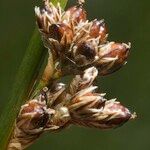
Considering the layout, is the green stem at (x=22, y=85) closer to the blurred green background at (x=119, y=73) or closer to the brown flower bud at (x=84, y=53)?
the brown flower bud at (x=84, y=53)

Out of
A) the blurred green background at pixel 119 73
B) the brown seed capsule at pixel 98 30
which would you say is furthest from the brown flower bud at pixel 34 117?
the blurred green background at pixel 119 73

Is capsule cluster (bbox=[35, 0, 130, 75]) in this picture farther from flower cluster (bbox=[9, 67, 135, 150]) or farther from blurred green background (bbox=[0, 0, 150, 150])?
blurred green background (bbox=[0, 0, 150, 150])

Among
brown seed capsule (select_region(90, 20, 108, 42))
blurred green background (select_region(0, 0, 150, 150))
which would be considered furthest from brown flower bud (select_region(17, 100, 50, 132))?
blurred green background (select_region(0, 0, 150, 150))

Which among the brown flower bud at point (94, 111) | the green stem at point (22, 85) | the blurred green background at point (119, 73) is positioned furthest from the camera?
the blurred green background at point (119, 73)

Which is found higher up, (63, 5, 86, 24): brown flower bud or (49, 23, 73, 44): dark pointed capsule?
(63, 5, 86, 24): brown flower bud

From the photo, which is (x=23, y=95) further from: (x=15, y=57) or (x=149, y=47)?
(x=149, y=47)

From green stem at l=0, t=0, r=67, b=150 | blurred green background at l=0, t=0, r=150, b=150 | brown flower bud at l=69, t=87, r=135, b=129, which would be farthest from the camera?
blurred green background at l=0, t=0, r=150, b=150

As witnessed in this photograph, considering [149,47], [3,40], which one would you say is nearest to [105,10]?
[149,47]

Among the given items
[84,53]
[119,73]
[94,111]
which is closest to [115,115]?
[94,111]
